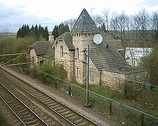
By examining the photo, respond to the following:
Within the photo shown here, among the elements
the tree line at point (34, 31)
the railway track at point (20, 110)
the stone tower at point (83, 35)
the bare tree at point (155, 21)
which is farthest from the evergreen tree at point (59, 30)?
the railway track at point (20, 110)

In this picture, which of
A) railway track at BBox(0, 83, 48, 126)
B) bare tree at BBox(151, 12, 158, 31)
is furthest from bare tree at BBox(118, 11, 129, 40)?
railway track at BBox(0, 83, 48, 126)

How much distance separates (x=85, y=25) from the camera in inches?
1153

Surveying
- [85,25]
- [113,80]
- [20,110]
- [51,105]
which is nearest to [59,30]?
[85,25]

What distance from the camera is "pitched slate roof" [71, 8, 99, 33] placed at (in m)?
29.2

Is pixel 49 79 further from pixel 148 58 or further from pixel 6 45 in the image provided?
pixel 6 45

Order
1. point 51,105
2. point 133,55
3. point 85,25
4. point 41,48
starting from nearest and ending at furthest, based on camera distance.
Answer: point 51,105, point 85,25, point 133,55, point 41,48

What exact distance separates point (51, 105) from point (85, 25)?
13466 mm

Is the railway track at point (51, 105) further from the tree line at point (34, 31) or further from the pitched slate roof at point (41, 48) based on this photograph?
the tree line at point (34, 31)

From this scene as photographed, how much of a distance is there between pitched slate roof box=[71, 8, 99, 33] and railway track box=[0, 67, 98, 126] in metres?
9.46

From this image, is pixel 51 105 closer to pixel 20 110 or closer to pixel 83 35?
pixel 20 110

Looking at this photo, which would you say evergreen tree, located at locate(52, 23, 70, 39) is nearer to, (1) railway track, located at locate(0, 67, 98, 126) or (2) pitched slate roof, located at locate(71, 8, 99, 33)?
(2) pitched slate roof, located at locate(71, 8, 99, 33)

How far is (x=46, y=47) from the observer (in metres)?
43.6

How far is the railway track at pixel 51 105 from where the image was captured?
15497mm

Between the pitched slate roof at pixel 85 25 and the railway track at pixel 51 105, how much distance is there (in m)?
9.46
